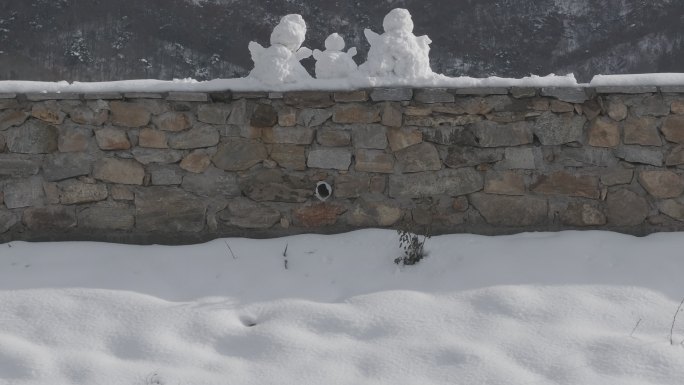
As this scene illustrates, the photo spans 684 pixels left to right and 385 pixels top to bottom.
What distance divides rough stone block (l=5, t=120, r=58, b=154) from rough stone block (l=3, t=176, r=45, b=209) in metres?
0.16

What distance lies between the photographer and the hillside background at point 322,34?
695 inches

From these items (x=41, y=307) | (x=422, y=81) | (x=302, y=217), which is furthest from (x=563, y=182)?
(x=41, y=307)

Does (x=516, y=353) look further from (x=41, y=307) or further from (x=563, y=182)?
(x=41, y=307)

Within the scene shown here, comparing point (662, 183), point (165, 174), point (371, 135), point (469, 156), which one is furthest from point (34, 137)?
point (662, 183)

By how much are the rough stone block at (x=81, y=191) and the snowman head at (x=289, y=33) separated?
1143 mm

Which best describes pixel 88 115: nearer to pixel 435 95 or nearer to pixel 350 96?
pixel 350 96

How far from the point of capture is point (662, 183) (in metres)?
3.40

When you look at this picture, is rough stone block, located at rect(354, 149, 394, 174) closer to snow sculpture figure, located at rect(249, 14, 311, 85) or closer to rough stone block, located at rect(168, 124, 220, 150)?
snow sculpture figure, located at rect(249, 14, 311, 85)

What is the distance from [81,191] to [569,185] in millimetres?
2396

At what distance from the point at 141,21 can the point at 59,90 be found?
16.5 m

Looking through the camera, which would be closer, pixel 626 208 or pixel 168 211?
pixel 626 208

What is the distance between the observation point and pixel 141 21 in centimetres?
1911

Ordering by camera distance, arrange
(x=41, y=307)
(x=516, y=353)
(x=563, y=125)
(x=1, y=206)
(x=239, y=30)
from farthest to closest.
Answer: (x=239, y=30) < (x=1, y=206) < (x=563, y=125) < (x=41, y=307) < (x=516, y=353)

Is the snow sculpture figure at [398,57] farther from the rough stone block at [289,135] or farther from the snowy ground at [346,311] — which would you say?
the snowy ground at [346,311]
